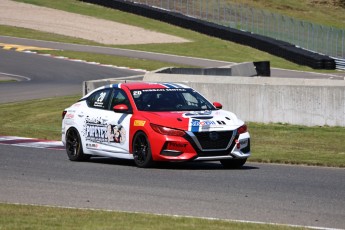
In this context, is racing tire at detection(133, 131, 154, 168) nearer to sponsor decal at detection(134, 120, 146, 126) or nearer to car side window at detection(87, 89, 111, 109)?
sponsor decal at detection(134, 120, 146, 126)

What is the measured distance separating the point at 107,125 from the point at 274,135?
5863mm

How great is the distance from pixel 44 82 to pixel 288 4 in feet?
131

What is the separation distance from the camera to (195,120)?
601 inches

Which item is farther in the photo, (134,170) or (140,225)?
(134,170)

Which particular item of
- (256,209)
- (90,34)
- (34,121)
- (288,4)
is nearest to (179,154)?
(256,209)

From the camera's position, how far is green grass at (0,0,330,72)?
51312 mm

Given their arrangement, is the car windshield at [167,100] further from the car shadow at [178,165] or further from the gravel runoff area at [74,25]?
the gravel runoff area at [74,25]

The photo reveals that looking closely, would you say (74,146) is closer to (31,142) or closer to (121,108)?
(121,108)

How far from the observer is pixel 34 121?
26156 millimetres

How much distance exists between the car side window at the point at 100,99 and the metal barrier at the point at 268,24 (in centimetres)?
3684

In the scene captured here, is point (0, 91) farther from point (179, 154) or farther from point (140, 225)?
point (140, 225)

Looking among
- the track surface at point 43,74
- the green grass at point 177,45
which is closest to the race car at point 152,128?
the track surface at point 43,74

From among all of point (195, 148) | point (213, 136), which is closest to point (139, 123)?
point (195, 148)

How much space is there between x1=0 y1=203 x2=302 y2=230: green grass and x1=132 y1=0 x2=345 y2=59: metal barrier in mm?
43216
